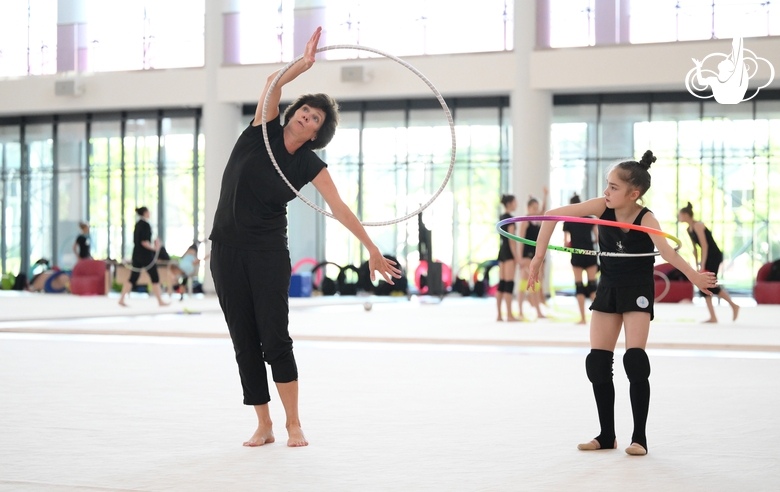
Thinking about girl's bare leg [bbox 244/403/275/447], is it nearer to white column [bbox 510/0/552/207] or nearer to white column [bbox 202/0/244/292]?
white column [bbox 510/0/552/207]

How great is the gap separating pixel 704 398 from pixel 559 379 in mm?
1254

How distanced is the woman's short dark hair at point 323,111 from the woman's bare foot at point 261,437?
1.46 meters

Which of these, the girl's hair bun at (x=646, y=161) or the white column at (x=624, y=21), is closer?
the girl's hair bun at (x=646, y=161)

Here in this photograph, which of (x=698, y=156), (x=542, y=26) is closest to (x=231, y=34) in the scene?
(x=542, y=26)

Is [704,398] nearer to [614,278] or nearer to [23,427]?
[614,278]

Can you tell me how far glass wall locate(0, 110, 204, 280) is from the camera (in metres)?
26.6

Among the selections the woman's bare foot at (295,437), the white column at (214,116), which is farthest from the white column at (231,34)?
the woman's bare foot at (295,437)

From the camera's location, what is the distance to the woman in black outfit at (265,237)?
4.62m

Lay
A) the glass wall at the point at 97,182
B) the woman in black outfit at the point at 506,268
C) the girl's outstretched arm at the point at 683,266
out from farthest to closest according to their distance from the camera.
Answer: the glass wall at the point at 97,182, the woman in black outfit at the point at 506,268, the girl's outstretched arm at the point at 683,266

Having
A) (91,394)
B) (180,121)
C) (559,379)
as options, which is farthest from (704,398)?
(180,121)

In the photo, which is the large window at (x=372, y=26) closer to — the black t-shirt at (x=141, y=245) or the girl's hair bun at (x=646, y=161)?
the black t-shirt at (x=141, y=245)

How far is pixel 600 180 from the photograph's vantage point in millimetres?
23766

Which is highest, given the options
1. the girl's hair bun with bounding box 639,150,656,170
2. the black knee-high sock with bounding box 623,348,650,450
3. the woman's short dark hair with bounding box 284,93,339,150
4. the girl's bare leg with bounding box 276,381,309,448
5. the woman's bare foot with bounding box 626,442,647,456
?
the woman's short dark hair with bounding box 284,93,339,150

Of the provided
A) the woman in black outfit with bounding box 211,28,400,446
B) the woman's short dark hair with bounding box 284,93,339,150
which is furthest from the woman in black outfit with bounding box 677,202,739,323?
the woman in black outfit with bounding box 211,28,400,446
